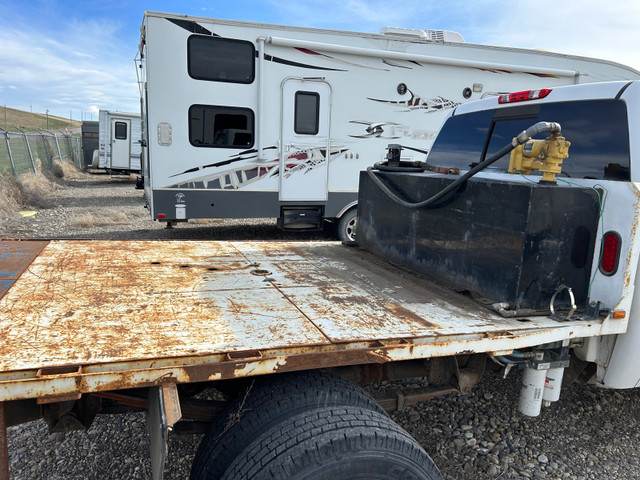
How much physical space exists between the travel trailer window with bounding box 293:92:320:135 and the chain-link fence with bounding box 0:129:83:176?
32.0ft

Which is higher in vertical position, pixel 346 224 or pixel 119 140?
pixel 119 140

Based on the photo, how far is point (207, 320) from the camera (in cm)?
216

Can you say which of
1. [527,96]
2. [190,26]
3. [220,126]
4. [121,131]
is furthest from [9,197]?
[527,96]

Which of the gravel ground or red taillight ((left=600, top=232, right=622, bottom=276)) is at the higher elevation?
red taillight ((left=600, top=232, right=622, bottom=276))

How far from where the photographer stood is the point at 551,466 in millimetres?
3029

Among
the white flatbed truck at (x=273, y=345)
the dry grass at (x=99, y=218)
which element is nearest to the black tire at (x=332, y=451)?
the white flatbed truck at (x=273, y=345)

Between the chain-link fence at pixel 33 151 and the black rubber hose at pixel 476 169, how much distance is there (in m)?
13.3

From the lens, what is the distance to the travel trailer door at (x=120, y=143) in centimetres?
1887

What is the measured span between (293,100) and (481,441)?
596cm

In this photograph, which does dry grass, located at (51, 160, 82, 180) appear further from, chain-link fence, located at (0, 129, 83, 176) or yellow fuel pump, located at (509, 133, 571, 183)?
yellow fuel pump, located at (509, 133, 571, 183)

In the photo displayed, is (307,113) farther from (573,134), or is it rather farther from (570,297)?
(570,297)

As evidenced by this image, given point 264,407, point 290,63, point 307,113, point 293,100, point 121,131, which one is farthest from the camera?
point 121,131

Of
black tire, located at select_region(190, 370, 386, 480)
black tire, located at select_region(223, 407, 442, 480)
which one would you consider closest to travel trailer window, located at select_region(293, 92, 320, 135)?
black tire, located at select_region(190, 370, 386, 480)

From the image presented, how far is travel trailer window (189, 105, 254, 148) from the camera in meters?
7.39
